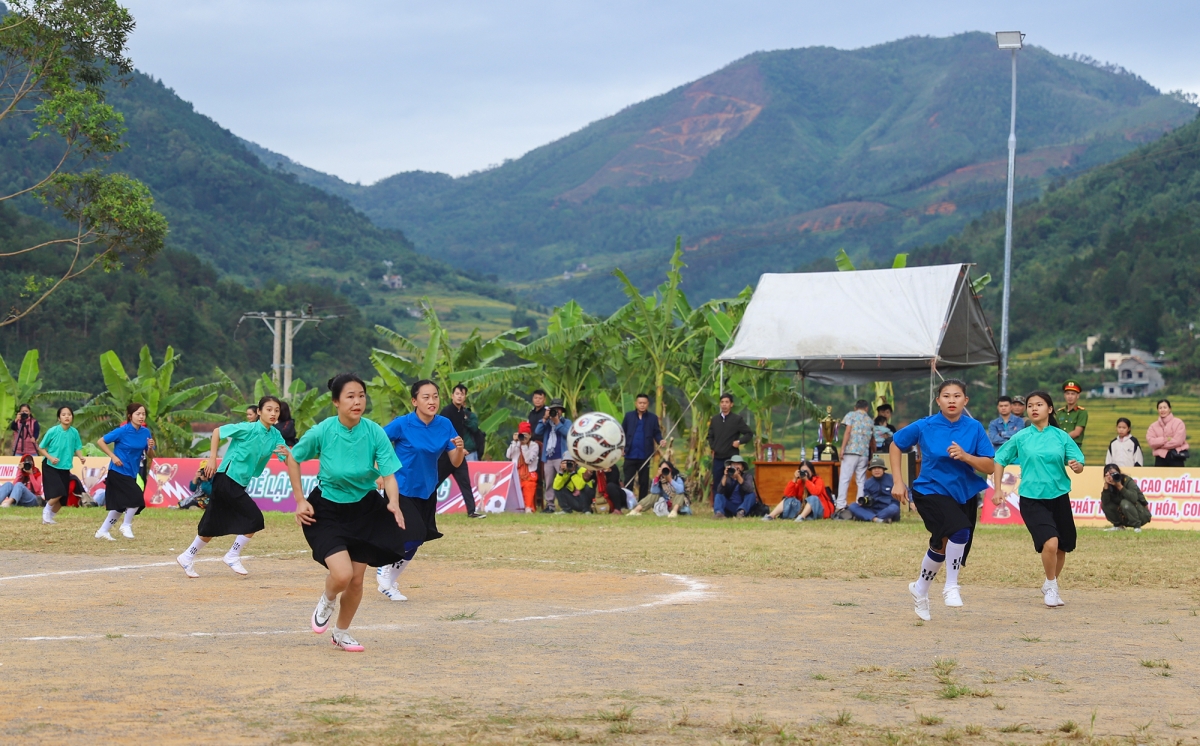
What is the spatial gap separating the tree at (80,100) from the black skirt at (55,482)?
7.30 m

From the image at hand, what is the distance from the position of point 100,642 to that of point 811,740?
4.54 m

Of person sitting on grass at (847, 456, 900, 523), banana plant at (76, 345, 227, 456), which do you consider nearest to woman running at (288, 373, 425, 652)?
person sitting on grass at (847, 456, 900, 523)

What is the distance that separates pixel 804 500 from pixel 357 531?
1426cm

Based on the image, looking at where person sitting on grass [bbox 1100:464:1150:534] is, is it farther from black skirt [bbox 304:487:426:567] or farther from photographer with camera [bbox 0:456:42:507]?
photographer with camera [bbox 0:456:42:507]

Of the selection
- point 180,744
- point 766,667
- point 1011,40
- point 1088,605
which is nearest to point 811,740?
point 766,667

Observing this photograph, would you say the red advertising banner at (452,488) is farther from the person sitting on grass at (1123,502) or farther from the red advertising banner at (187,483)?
the person sitting on grass at (1123,502)

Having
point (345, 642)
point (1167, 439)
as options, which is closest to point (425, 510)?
point (345, 642)

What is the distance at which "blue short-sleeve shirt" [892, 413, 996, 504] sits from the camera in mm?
10008

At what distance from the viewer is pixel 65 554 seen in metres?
14.4

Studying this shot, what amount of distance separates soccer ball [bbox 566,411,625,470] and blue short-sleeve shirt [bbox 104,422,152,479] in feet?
25.6

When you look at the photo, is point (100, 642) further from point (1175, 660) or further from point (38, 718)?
point (1175, 660)

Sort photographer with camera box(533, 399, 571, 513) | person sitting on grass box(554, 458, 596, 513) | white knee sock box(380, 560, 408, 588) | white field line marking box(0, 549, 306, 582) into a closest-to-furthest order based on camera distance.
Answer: white knee sock box(380, 560, 408, 588) < white field line marking box(0, 549, 306, 582) < person sitting on grass box(554, 458, 596, 513) < photographer with camera box(533, 399, 571, 513)

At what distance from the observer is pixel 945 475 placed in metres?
10.0

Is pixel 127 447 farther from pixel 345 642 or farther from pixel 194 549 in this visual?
pixel 345 642
